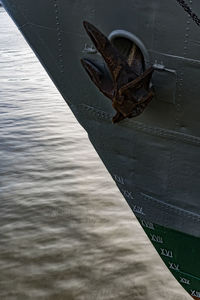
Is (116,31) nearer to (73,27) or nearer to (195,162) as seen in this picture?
(73,27)

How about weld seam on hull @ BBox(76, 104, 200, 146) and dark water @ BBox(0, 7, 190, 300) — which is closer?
dark water @ BBox(0, 7, 190, 300)

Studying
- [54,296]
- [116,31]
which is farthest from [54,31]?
[54,296]

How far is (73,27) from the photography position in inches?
222

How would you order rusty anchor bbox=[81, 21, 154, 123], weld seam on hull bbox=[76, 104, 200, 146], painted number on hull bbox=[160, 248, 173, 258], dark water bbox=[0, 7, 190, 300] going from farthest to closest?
painted number on hull bbox=[160, 248, 173, 258], weld seam on hull bbox=[76, 104, 200, 146], rusty anchor bbox=[81, 21, 154, 123], dark water bbox=[0, 7, 190, 300]

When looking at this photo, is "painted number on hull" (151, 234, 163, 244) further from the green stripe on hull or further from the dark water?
Answer: the dark water

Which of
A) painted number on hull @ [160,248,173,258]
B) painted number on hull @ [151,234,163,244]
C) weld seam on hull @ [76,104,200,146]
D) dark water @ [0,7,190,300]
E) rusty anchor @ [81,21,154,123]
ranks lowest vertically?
painted number on hull @ [160,248,173,258]

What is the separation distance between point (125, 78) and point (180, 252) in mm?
2769

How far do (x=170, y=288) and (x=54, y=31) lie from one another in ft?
14.0

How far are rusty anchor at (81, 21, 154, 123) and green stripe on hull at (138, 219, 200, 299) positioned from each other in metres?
1.97

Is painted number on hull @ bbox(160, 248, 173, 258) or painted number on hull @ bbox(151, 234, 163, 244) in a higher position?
painted number on hull @ bbox(151, 234, 163, 244)

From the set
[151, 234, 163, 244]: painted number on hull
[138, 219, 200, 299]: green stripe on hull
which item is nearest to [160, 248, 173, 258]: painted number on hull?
[138, 219, 200, 299]: green stripe on hull

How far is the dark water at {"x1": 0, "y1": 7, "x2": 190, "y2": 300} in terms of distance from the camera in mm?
3252

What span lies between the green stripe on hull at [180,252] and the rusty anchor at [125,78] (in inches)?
77.6

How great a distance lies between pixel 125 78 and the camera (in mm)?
4832
